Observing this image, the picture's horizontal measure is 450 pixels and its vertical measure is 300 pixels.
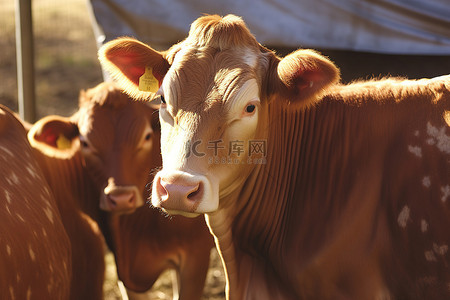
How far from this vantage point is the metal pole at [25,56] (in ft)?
17.8

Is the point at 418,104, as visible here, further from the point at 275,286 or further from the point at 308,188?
the point at 275,286

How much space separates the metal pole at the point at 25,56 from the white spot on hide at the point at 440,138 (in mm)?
3856

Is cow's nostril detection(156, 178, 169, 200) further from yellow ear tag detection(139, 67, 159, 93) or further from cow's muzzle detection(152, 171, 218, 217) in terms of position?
yellow ear tag detection(139, 67, 159, 93)

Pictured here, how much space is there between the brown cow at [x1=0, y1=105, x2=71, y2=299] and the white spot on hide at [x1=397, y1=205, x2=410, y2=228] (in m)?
1.83

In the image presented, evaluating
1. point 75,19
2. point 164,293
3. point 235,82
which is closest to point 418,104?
point 235,82

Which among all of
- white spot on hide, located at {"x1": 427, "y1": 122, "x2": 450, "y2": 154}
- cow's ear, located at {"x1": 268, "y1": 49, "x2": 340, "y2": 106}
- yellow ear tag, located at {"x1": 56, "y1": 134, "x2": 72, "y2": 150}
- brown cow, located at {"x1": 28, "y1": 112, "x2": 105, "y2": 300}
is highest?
cow's ear, located at {"x1": 268, "y1": 49, "x2": 340, "y2": 106}

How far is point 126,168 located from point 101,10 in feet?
5.70

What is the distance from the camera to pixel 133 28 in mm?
5070

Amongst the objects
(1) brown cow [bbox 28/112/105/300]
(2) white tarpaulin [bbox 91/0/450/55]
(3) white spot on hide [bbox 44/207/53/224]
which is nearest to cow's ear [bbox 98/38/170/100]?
(3) white spot on hide [bbox 44/207/53/224]

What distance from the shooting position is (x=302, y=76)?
2.84 m

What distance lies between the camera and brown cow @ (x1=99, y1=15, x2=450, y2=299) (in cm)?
271

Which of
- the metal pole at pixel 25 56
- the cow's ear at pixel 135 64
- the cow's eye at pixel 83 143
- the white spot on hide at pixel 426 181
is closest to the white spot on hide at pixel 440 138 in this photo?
the white spot on hide at pixel 426 181

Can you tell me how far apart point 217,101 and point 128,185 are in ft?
4.58

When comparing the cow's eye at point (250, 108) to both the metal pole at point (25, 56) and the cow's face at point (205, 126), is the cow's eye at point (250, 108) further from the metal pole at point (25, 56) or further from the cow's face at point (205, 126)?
the metal pole at point (25, 56)
